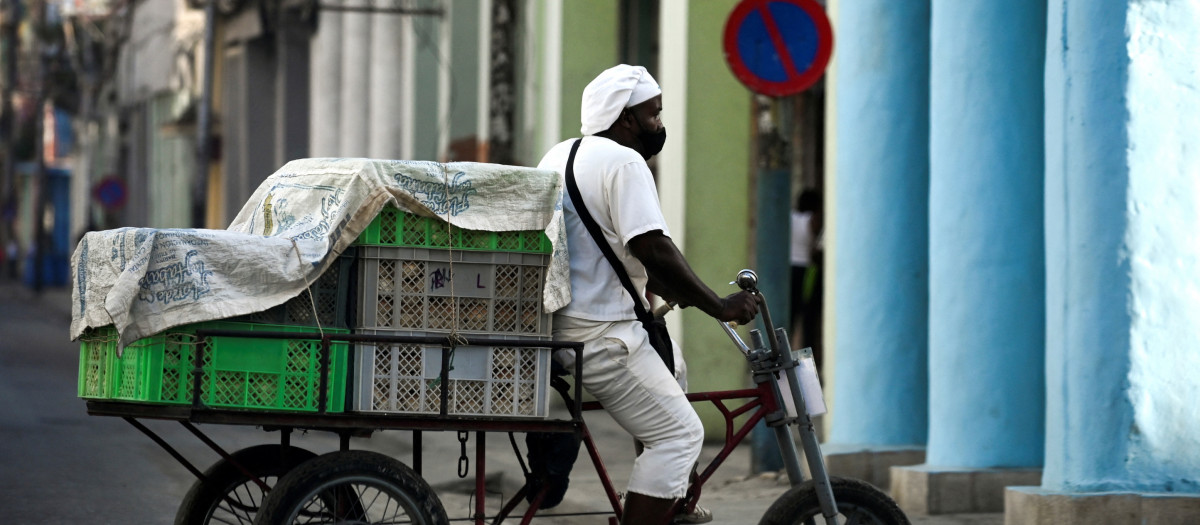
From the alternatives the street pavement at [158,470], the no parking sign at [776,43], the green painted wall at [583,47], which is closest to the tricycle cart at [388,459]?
the street pavement at [158,470]

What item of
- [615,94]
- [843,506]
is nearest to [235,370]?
[615,94]

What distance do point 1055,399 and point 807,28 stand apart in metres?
2.43

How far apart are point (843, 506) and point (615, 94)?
144 cm

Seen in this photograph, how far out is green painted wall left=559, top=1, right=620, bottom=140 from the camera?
14.6 m

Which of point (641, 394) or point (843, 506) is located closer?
point (641, 394)

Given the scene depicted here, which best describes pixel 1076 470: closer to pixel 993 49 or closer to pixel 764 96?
pixel 993 49

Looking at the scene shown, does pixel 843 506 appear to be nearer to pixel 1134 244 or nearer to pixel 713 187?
pixel 1134 244

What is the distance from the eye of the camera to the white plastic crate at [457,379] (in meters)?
4.81

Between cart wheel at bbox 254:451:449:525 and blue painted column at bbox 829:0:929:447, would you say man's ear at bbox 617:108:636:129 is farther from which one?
blue painted column at bbox 829:0:929:447

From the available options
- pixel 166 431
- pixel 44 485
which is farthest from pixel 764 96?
pixel 166 431

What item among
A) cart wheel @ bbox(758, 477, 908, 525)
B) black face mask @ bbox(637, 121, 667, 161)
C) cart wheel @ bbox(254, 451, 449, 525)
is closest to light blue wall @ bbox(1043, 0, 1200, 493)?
cart wheel @ bbox(758, 477, 908, 525)

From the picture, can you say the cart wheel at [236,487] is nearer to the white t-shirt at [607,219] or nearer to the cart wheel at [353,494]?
the cart wheel at [353,494]

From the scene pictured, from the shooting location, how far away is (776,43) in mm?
8539

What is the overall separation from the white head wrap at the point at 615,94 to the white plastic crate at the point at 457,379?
2.25 feet
